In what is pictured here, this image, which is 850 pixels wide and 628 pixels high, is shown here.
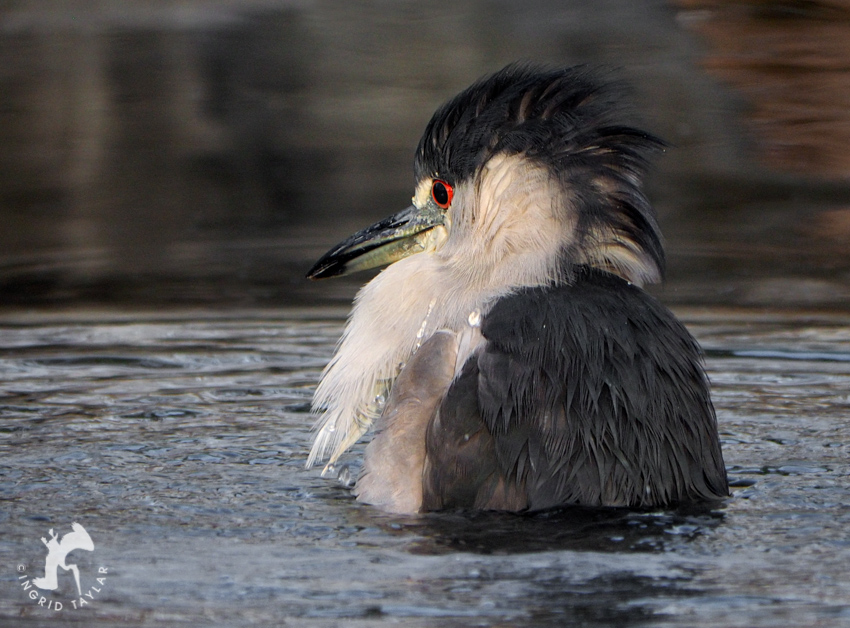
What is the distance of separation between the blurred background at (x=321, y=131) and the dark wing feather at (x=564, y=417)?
3.93 meters

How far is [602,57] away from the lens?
44.5 feet

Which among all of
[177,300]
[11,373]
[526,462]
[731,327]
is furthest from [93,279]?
[526,462]

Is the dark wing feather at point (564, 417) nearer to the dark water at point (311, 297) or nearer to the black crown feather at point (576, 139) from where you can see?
the dark water at point (311, 297)

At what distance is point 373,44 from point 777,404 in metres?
10.0

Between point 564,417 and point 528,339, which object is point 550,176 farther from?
point 564,417

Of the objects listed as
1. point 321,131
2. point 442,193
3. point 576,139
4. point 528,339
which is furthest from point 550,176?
point 321,131

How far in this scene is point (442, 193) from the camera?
5.01m

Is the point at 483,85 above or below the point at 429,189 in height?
above

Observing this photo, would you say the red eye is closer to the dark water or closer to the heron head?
the heron head

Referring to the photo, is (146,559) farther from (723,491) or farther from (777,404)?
(777,404)

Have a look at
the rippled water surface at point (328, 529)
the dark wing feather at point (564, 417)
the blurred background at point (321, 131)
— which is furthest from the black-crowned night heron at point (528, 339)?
the blurred background at point (321, 131)

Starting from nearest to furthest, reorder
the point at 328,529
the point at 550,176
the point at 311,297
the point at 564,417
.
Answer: the point at 564,417
the point at 328,529
the point at 550,176
the point at 311,297

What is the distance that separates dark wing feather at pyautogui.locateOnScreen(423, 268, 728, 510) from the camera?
13.6 feet

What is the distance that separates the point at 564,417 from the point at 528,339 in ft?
0.87
